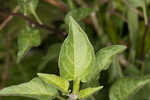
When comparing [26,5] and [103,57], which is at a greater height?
[26,5]

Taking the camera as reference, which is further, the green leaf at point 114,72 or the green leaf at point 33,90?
the green leaf at point 114,72

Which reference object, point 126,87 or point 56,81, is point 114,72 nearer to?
point 126,87

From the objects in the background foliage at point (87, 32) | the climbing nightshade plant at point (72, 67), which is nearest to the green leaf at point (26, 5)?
the background foliage at point (87, 32)

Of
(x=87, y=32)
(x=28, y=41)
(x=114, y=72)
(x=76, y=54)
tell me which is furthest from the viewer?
(x=87, y=32)

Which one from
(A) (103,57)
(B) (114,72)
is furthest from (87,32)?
(A) (103,57)

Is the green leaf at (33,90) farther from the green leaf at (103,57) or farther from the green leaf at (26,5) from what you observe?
the green leaf at (26,5)

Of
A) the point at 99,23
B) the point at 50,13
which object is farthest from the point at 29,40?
the point at 50,13

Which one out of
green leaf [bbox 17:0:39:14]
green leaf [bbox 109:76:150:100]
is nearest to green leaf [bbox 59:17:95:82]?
green leaf [bbox 109:76:150:100]
